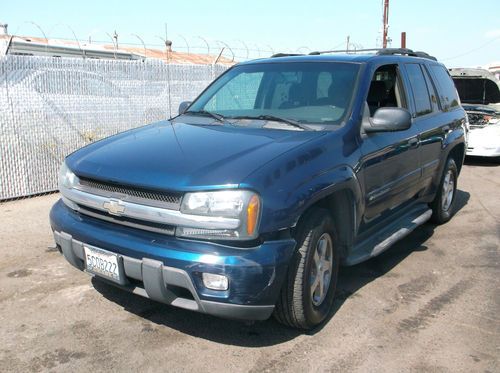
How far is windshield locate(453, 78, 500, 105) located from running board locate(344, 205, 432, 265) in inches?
277

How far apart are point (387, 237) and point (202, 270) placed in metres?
2.08

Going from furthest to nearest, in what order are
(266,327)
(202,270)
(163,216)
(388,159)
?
1. (388,159)
2. (266,327)
3. (163,216)
4. (202,270)

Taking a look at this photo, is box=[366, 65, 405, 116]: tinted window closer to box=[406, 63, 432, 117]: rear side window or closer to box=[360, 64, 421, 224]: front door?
box=[360, 64, 421, 224]: front door

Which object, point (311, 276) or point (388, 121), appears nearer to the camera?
point (311, 276)

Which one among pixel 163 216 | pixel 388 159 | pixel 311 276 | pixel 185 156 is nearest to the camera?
pixel 163 216

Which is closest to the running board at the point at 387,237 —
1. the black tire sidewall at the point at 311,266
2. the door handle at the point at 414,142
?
the black tire sidewall at the point at 311,266

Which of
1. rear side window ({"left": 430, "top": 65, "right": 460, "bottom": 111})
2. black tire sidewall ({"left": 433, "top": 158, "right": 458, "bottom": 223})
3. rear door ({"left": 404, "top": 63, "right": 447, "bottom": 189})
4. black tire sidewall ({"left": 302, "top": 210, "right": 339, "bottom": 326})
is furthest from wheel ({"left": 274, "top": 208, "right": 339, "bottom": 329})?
rear side window ({"left": 430, "top": 65, "right": 460, "bottom": 111})

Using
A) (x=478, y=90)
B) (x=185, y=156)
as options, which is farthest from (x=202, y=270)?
(x=478, y=90)

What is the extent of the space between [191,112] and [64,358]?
2343 millimetres

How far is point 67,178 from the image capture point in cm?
352

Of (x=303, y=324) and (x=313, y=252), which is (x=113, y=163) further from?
(x=303, y=324)

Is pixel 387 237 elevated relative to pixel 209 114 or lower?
lower

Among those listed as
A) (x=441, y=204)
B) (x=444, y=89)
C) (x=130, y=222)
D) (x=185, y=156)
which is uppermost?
(x=444, y=89)

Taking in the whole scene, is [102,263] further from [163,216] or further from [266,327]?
[266,327]
